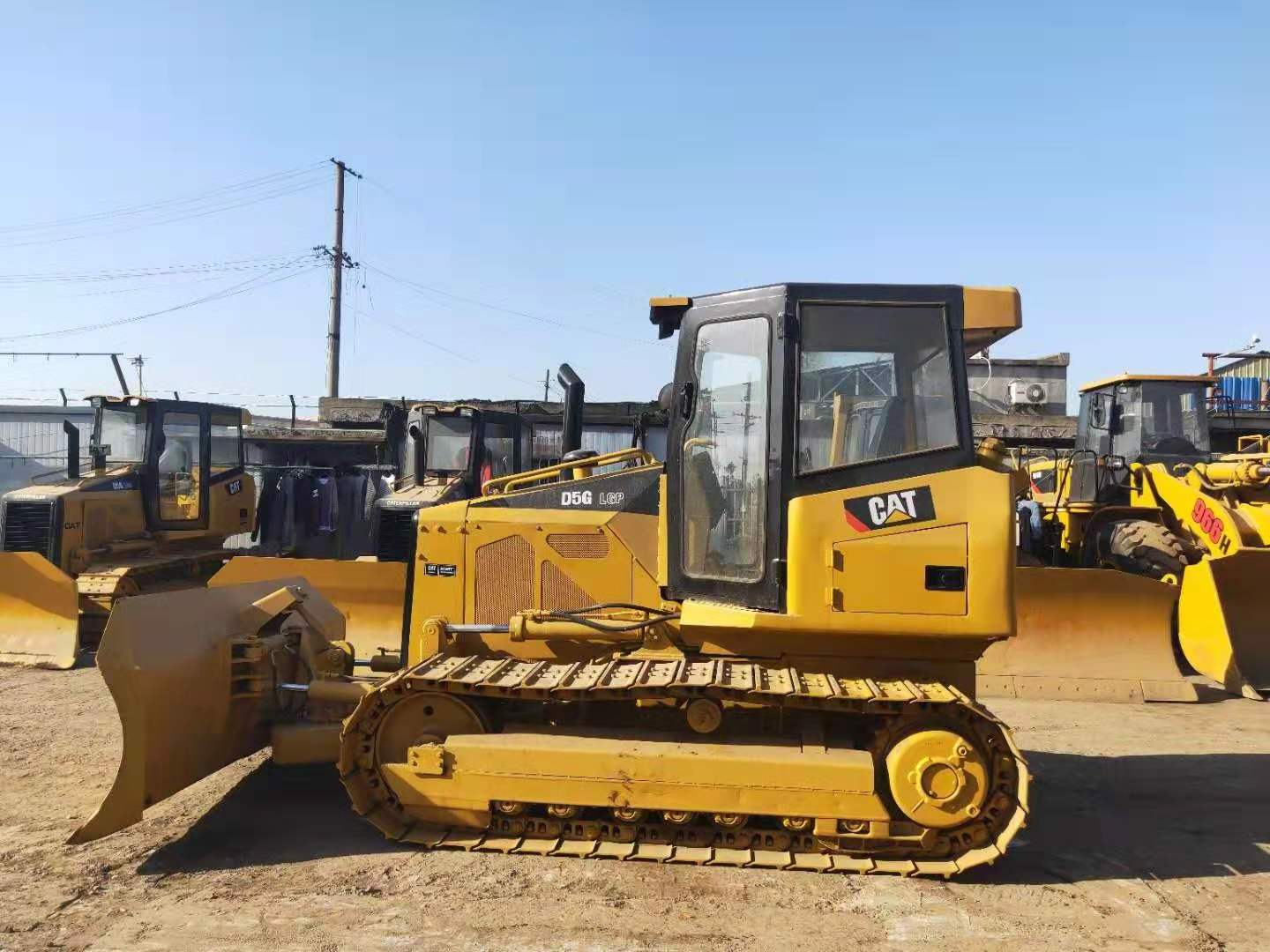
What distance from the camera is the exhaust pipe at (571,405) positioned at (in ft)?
20.8

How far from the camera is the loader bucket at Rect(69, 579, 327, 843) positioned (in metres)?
4.18

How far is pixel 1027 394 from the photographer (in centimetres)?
2386

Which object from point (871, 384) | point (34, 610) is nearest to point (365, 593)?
point (34, 610)

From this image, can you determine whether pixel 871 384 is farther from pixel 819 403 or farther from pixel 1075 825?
pixel 1075 825

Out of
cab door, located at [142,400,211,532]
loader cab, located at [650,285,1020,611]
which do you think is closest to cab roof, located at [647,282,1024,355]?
loader cab, located at [650,285,1020,611]

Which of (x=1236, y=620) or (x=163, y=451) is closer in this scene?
(x=1236, y=620)

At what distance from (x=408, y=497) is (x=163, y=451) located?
3259mm

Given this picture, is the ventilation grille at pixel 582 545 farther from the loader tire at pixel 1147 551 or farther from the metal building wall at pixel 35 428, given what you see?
the metal building wall at pixel 35 428

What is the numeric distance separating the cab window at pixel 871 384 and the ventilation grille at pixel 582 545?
4.90ft

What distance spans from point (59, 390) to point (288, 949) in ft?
76.5

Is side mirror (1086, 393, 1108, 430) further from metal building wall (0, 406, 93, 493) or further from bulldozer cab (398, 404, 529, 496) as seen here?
metal building wall (0, 406, 93, 493)

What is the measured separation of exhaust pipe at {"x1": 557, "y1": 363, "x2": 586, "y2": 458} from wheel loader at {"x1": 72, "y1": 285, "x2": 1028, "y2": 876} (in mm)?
1639

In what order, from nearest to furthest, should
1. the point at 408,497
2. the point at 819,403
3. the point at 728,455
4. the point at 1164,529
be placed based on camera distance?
the point at 819,403, the point at 728,455, the point at 1164,529, the point at 408,497

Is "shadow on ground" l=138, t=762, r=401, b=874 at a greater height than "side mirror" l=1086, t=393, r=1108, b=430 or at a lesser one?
lesser
